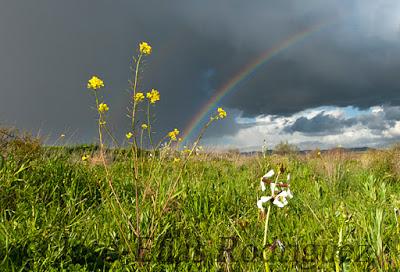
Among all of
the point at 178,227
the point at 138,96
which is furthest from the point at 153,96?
the point at 178,227

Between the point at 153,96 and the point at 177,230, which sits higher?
the point at 153,96

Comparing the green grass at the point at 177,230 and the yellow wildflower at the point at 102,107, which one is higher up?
the yellow wildflower at the point at 102,107

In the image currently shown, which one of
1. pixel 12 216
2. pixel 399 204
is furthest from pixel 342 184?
pixel 12 216

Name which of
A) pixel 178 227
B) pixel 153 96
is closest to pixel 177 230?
pixel 178 227

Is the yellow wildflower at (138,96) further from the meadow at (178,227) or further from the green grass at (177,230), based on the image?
the green grass at (177,230)

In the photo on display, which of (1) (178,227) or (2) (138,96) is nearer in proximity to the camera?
(2) (138,96)

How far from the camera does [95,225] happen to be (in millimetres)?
3229

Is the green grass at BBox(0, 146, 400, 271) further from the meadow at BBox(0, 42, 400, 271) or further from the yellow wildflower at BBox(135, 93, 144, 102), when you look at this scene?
the yellow wildflower at BBox(135, 93, 144, 102)

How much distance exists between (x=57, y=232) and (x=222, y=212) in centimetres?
183

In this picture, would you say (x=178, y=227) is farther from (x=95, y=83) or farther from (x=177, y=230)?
(x=95, y=83)

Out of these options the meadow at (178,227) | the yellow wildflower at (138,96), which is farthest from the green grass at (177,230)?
the yellow wildflower at (138,96)

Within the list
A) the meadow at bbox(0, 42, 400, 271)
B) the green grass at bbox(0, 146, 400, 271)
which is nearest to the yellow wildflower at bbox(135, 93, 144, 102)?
the meadow at bbox(0, 42, 400, 271)

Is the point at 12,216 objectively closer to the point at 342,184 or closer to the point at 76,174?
the point at 76,174

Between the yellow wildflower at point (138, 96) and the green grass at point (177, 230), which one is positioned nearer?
the green grass at point (177, 230)
